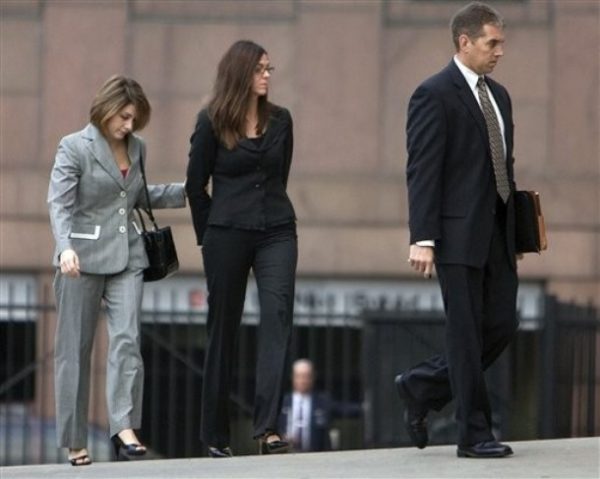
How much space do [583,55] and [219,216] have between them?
35.7ft

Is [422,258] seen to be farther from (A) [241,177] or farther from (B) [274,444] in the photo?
(B) [274,444]

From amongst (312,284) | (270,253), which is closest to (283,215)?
(270,253)

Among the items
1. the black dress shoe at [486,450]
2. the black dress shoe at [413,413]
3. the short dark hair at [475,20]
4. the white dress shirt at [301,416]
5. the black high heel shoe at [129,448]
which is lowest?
→ the white dress shirt at [301,416]

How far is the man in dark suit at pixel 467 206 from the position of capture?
339 inches

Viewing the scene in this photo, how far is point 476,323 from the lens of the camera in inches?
342

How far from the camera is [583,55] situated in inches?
773

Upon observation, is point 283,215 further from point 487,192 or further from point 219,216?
point 487,192

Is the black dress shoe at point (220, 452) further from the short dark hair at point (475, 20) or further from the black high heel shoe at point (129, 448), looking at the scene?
the short dark hair at point (475, 20)

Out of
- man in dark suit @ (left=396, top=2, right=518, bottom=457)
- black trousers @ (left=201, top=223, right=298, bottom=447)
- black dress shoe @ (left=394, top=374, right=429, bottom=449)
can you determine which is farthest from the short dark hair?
black dress shoe @ (left=394, top=374, right=429, bottom=449)

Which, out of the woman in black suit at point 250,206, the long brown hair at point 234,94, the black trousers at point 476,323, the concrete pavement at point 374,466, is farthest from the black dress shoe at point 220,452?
the long brown hair at point 234,94

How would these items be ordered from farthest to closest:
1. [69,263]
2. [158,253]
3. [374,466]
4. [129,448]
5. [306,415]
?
1. [306,415]
2. [158,253]
3. [129,448]
4. [69,263]
5. [374,466]

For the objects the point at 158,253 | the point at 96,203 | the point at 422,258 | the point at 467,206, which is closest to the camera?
the point at 422,258

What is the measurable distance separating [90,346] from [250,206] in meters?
1.06

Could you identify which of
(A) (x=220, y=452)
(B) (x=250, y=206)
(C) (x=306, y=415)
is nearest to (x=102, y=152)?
(B) (x=250, y=206)
